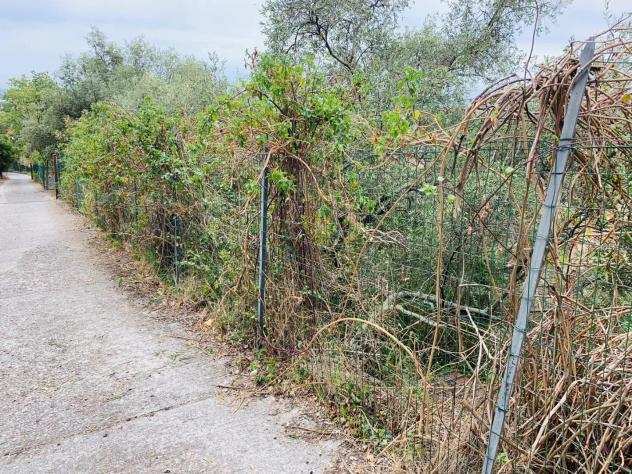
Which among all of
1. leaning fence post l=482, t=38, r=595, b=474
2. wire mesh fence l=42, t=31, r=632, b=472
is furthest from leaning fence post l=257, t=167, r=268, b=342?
leaning fence post l=482, t=38, r=595, b=474

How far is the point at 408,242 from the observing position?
377cm

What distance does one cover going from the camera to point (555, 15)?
10844mm

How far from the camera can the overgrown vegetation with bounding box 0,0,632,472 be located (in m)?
2.14

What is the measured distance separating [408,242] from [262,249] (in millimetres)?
1300

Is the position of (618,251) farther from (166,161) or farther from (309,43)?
(309,43)

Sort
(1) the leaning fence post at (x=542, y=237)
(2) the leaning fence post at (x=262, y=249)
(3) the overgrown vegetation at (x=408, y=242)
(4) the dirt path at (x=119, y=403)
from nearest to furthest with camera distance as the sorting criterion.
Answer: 1. (1) the leaning fence post at (x=542, y=237)
2. (3) the overgrown vegetation at (x=408, y=242)
3. (4) the dirt path at (x=119, y=403)
4. (2) the leaning fence post at (x=262, y=249)

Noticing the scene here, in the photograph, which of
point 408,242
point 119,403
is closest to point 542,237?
point 408,242

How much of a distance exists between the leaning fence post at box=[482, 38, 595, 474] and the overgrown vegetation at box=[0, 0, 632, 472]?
0.27ft

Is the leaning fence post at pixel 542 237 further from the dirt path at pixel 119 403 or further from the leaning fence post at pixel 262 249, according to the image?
the leaning fence post at pixel 262 249

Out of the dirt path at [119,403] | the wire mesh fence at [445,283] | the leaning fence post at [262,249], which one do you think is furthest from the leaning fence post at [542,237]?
the leaning fence post at [262,249]

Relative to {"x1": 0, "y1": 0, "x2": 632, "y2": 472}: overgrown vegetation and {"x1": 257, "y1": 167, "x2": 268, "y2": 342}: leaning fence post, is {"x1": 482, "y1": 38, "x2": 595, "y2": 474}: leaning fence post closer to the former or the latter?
{"x1": 0, "y1": 0, "x2": 632, "y2": 472}: overgrown vegetation

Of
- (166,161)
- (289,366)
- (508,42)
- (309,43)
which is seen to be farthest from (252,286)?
(508,42)

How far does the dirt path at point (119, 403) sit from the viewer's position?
3.10 meters

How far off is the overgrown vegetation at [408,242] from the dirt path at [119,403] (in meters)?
0.49
